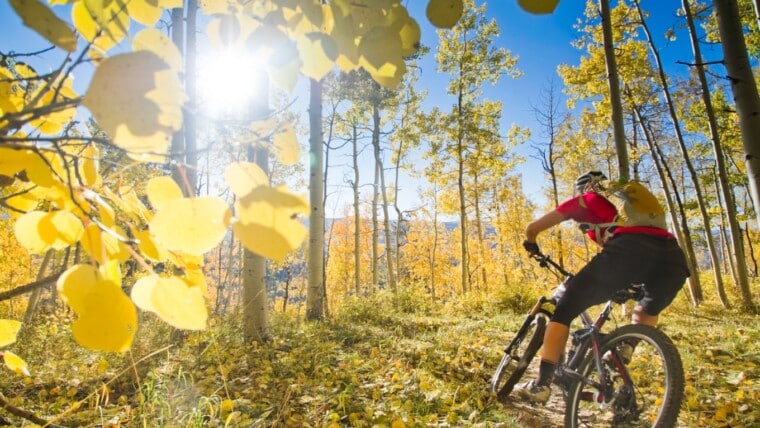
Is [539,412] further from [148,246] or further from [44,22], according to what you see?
[44,22]

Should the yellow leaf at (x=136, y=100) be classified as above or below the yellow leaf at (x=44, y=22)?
below

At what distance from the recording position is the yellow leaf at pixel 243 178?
0.38m

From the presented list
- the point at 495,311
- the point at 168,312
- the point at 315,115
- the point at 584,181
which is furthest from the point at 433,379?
the point at 495,311

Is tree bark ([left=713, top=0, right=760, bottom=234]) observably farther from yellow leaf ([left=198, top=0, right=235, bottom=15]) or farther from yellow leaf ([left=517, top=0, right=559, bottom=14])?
yellow leaf ([left=198, top=0, right=235, bottom=15])

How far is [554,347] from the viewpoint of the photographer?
264cm

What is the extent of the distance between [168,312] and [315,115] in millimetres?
7529

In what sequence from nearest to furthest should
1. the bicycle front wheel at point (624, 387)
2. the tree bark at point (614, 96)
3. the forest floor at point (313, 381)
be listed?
the bicycle front wheel at point (624, 387)
the forest floor at point (313, 381)
the tree bark at point (614, 96)

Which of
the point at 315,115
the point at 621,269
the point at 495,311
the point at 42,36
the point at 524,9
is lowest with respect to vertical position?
the point at 495,311

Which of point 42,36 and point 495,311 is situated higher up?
point 42,36

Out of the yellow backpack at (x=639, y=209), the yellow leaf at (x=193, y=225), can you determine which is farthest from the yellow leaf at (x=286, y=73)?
the yellow backpack at (x=639, y=209)

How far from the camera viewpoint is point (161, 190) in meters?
0.51

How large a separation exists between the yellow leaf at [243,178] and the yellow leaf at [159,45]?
0.13 m

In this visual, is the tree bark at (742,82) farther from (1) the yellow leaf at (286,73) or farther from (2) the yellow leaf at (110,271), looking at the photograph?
(2) the yellow leaf at (110,271)

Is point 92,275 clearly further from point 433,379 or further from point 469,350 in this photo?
point 469,350
